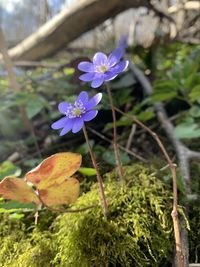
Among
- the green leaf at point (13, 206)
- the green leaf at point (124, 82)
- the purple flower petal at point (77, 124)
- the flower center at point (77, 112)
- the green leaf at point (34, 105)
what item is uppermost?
the green leaf at point (124, 82)

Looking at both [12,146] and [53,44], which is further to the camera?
[53,44]

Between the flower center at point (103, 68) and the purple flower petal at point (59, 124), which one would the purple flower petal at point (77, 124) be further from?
the flower center at point (103, 68)

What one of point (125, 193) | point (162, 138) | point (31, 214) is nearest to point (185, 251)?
point (125, 193)

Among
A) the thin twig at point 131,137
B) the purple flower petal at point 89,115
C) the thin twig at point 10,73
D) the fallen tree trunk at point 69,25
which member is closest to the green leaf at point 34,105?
the thin twig at point 10,73

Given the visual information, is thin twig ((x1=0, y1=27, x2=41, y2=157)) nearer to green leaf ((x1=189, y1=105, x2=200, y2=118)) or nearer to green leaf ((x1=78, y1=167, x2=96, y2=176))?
green leaf ((x1=78, y1=167, x2=96, y2=176))

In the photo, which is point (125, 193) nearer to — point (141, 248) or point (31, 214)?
point (141, 248)

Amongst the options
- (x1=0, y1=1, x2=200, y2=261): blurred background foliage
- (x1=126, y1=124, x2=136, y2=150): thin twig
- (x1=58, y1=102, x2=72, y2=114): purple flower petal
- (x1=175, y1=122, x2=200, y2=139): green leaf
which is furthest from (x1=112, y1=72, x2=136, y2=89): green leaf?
(x1=58, y1=102, x2=72, y2=114): purple flower petal
